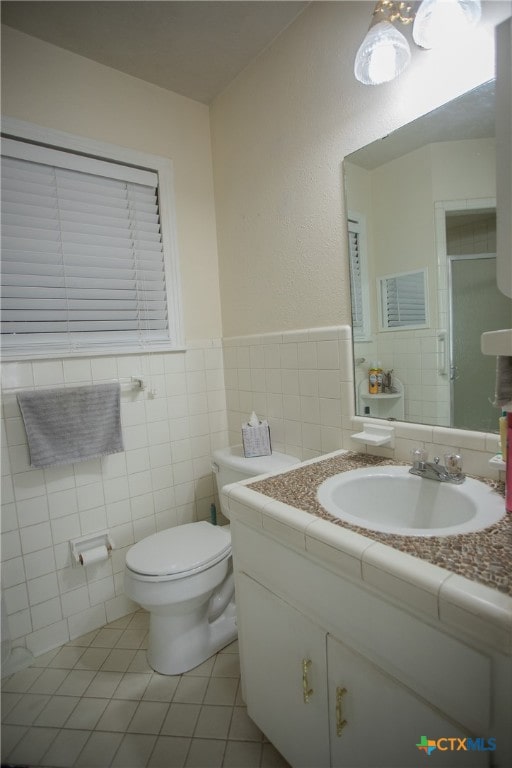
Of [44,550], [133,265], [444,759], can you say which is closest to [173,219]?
[133,265]

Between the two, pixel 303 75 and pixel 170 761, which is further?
pixel 303 75

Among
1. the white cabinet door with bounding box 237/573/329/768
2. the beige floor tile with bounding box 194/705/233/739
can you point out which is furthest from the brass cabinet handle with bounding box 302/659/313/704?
the beige floor tile with bounding box 194/705/233/739

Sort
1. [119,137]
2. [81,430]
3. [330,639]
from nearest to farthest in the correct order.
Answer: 1. [330,639]
2. [81,430]
3. [119,137]

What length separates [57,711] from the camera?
4.28ft

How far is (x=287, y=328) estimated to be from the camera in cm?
166

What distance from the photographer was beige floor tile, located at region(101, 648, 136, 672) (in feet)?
4.83

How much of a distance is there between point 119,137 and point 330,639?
2.08 m

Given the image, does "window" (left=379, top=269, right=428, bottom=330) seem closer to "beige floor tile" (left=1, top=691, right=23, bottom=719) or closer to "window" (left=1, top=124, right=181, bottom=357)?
"window" (left=1, top=124, right=181, bottom=357)

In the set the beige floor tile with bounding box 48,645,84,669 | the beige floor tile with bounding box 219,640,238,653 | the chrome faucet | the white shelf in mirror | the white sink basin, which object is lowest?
the beige floor tile with bounding box 219,640,238,653

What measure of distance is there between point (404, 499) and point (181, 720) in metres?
1.06

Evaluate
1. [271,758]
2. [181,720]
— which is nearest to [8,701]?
[181,720]

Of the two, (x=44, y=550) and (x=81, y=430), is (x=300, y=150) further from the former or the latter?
→ (x=44, y=550)

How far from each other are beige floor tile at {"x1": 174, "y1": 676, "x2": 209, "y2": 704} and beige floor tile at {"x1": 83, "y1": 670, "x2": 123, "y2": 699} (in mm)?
247

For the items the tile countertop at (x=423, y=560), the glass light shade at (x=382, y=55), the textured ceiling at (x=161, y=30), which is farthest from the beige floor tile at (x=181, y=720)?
the textured ceiling at (x=161, y=30)
